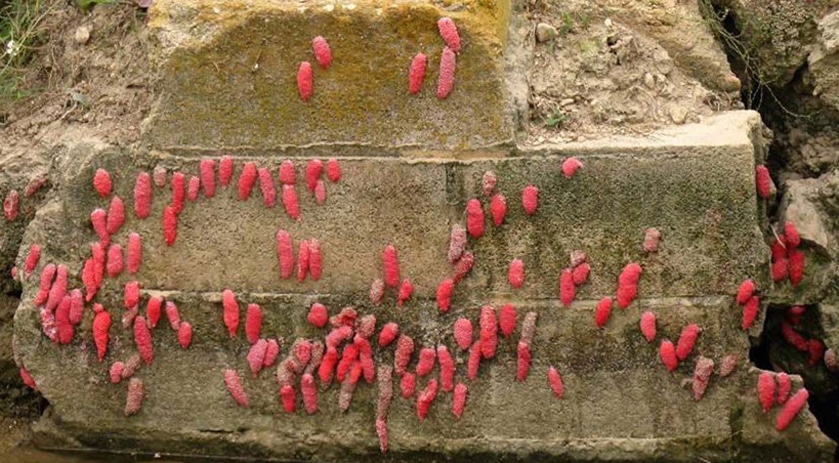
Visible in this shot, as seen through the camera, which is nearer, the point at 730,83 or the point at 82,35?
the point at 730,83

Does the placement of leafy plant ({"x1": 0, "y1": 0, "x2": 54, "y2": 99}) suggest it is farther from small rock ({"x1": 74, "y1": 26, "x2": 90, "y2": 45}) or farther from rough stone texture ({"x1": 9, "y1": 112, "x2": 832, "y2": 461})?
rough stone texture ({"x1": 9, "y1": 112, "x2": 832, "y2": 461})

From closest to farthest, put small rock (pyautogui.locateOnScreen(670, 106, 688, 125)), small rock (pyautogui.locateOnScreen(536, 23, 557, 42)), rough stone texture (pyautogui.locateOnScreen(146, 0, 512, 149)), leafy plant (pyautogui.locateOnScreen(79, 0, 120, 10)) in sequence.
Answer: rough stone texture (pyautogui.locateOnScreen(146, 0, 512, 149)) → small rock (pyautogui.locateOnScreen(670, 106, 688, 125)) → small rock (pyautogui.locateOnScreen(536, 23, 557, 42)) → leafy plant (pyautogui.locateOnScreen(79, 0, 120, 10))

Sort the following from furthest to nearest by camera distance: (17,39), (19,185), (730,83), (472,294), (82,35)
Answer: (17,39) → (82,35) → (19,185) → (730,83) → (472,294)

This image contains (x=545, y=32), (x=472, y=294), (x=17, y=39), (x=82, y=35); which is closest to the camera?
(x=472, y=294)

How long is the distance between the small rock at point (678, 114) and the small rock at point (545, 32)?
0.54m

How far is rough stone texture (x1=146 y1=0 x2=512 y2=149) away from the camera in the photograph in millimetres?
4383

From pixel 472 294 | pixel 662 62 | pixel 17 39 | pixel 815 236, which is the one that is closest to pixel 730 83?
pixel 662 62

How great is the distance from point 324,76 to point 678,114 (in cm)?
134

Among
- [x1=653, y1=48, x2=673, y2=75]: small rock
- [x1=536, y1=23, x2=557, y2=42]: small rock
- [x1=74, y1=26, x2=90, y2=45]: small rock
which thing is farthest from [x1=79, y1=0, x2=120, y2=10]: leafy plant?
[x1=653, y1=48, x2=673, y2=75]: small rock

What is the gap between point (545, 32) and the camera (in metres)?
4.73

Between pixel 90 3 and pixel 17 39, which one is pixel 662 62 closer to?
pixel 90 3

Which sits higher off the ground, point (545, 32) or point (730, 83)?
point (545, 32)

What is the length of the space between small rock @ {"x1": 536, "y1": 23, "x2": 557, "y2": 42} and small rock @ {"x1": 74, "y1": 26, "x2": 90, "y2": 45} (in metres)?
1.90

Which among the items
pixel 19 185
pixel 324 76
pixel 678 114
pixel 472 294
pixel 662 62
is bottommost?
pixel 472 294
